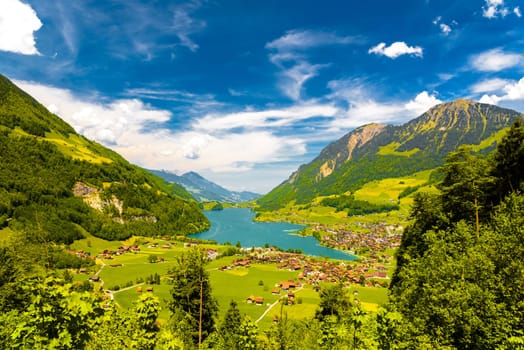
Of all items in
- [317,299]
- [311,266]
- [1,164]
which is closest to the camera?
[317,299]

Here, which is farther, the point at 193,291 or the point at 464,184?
the point at 193,291

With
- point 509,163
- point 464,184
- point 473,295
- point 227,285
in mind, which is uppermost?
point 509,163

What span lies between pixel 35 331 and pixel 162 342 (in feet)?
25.9

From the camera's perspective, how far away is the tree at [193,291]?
33188 mm

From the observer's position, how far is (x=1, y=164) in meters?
188

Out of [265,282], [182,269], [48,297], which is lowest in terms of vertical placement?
[265,282]

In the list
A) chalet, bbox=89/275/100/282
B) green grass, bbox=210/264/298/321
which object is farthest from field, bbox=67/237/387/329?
chalet, bbox=89/275/100/282

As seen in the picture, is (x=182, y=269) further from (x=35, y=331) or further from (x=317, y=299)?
(x=317, y=299)

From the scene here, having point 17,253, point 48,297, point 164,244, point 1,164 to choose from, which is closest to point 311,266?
point 164,244

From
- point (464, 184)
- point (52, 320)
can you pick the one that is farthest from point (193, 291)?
point (464, 184)

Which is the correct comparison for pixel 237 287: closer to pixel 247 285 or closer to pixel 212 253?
pixel 247 285

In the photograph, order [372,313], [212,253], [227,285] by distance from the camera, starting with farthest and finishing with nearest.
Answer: [212,253] → [227,285] → [372,313]

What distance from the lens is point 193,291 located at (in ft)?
113

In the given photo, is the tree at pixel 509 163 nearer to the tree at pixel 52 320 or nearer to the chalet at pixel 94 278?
the tree at pixel 52 320
